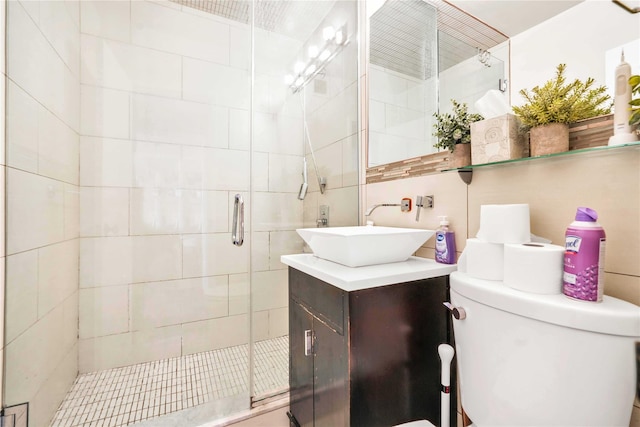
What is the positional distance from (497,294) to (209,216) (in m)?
1.75

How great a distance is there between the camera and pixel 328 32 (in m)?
1.80

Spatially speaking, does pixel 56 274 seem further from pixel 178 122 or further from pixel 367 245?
pixel 367 245

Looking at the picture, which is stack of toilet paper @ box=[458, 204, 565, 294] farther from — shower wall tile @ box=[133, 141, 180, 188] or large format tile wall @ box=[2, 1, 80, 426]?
shower wall tile @ box=[133, 141, 180, 188]

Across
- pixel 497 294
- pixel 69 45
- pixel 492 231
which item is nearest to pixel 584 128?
pixel 492 231

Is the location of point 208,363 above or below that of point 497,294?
below

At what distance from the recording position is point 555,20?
817mm

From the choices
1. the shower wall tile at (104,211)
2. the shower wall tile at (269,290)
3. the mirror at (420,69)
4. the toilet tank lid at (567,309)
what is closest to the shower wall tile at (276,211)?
the shower wall tile at (269,290)

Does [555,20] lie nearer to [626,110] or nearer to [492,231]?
[626,110]

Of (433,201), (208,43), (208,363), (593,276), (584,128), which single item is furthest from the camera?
(208,43)

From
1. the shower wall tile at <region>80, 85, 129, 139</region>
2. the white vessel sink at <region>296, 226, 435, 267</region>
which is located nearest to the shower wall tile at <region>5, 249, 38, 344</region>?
the shower wall tile at <region>80, 85, 129, 139</region>

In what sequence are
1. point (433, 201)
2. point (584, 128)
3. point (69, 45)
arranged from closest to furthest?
point (584, 128), point (433, 201), point (69, 45)

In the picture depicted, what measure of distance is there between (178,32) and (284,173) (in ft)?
3.95

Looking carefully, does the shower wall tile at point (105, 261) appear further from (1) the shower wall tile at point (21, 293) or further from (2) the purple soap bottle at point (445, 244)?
(2) the purple soap bottle at point (445, 244)

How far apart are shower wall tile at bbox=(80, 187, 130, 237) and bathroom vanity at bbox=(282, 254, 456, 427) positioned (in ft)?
4.42
